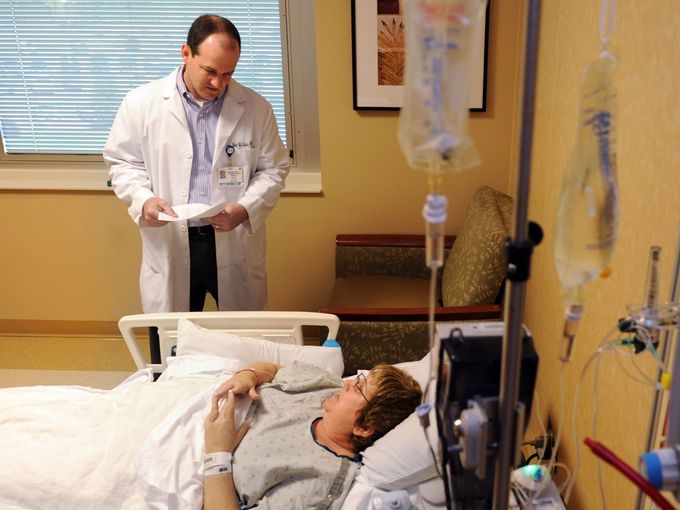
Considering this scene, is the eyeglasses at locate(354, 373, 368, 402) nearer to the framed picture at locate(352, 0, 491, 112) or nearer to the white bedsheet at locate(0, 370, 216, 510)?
the white bedsheet at locate(0, 370, 216, 510)

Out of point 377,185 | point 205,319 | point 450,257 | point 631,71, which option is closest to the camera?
point 631,71

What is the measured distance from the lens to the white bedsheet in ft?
5.47

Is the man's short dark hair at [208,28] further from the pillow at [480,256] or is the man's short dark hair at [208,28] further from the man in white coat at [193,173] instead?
the pillow at [480,256]

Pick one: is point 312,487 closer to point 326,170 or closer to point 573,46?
point 573,46

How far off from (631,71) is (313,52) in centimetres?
243

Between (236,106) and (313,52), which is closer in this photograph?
(236,106)

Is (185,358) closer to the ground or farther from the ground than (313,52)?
closer to the ground

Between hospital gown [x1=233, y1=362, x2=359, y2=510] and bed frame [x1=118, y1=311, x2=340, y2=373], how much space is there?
0.37m

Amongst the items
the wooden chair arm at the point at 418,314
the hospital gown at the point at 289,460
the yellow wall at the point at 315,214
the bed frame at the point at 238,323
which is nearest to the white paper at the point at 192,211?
the bed frame at the point at 238,323

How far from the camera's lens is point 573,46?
2227 mm

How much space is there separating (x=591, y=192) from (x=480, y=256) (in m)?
1.76

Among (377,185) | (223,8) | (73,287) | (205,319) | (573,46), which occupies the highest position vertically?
(223,8)

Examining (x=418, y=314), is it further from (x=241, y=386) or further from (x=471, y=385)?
(x=471, y=385)

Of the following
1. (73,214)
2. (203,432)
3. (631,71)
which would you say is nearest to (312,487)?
(203,432)
